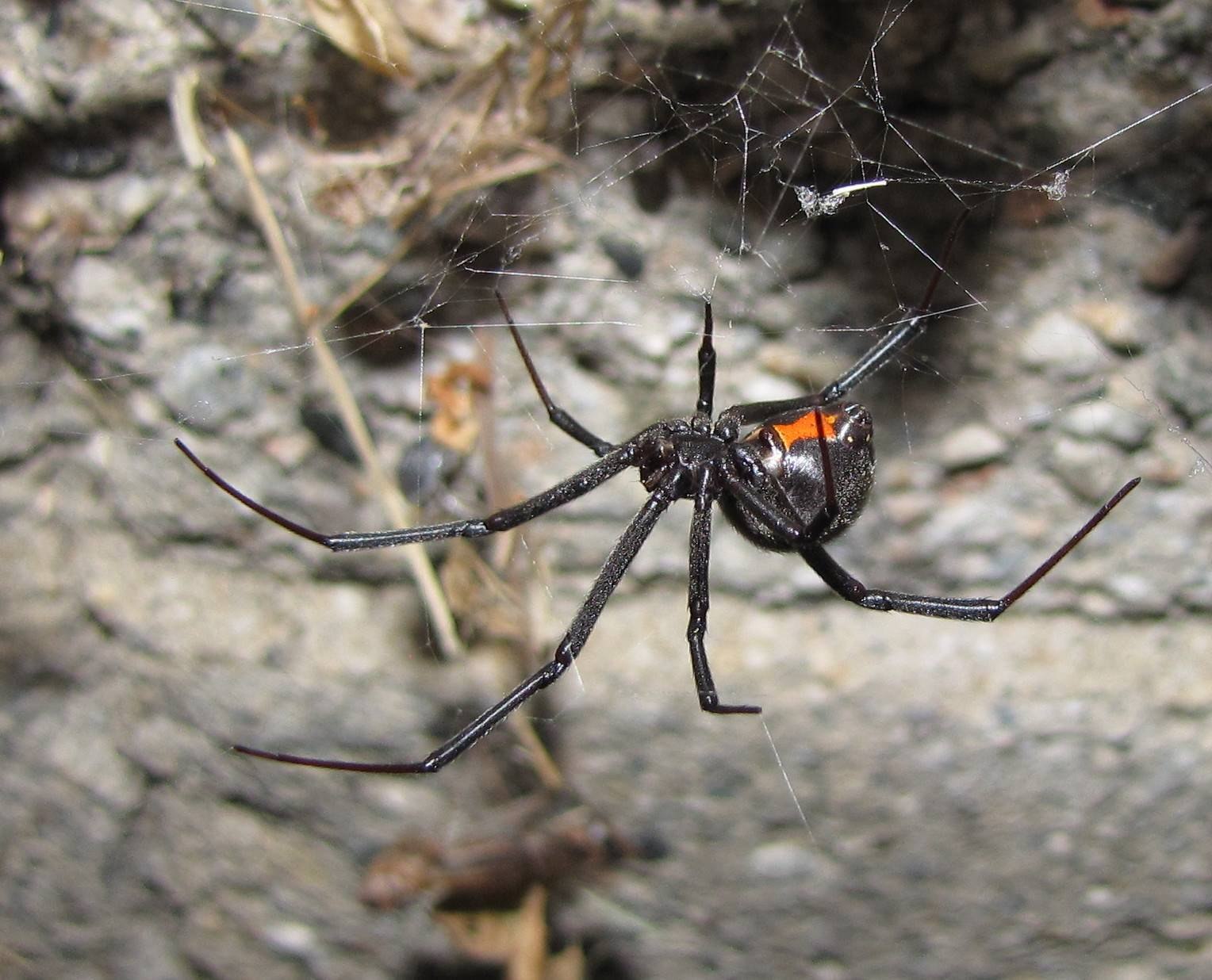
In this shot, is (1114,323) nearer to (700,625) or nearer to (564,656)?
(700,625)

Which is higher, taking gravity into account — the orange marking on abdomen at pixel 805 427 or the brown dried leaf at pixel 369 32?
the brown dried leaf at pixel 369 32

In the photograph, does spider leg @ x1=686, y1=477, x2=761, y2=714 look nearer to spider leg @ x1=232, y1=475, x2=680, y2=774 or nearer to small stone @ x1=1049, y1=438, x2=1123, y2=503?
spider leg @ x1=232, y1=475, x2=680, y2=774

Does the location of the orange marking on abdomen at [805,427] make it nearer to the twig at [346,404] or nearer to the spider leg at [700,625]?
the spider leg at [700,625]

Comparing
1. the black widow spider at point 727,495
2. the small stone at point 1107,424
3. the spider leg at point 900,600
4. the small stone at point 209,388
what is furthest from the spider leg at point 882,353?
the small stone at point 209,388

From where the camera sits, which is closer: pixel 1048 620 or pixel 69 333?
pixel 69 333

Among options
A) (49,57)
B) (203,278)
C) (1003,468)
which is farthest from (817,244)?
(49,57)

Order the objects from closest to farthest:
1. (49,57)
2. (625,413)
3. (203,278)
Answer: (49,57) < (203,278) < (625,413)

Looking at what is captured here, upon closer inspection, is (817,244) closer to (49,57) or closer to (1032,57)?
(1032,57)

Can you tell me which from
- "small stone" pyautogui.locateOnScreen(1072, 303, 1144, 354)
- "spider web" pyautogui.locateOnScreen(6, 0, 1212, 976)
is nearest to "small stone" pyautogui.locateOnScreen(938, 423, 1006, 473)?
"spider web" pyautogui.locateOnScreen(6, 0, 1212, 976)
